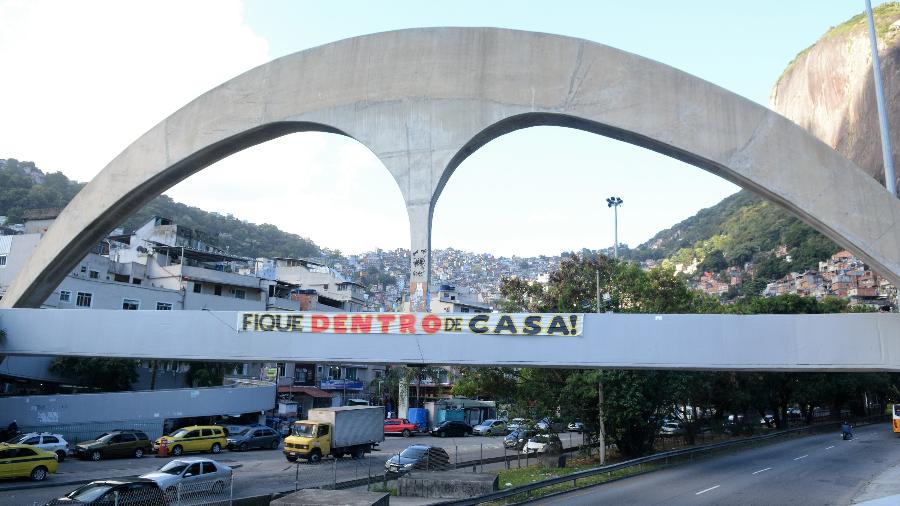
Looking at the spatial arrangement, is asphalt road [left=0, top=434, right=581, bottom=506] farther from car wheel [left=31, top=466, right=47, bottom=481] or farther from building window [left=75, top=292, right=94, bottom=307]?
building window [left=75, top=292, right=94, bottom=307]

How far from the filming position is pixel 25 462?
2023 centimetres

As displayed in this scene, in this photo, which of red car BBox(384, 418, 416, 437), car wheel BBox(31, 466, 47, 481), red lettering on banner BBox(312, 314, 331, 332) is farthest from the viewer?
red car BBox(384, 418, 416, 437)

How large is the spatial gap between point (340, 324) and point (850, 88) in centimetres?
10150

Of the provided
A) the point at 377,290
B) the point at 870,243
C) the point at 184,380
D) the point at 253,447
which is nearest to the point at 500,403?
the point at 253,447

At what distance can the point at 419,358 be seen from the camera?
1422 cm

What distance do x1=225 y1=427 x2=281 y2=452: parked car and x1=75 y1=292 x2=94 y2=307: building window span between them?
12360 millimetres

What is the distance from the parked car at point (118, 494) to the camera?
13336 mm

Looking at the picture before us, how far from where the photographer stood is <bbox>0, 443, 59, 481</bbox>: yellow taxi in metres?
19.8

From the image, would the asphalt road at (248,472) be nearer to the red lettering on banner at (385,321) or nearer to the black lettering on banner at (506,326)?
the red lettering on banner at (385,321)

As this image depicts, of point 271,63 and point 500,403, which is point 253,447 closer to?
point 500,403

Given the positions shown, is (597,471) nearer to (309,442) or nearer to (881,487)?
(881,487)

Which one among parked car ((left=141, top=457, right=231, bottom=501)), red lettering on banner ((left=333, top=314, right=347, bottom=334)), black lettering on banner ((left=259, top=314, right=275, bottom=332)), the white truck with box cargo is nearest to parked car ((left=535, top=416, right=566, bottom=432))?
the white truck with box cargo

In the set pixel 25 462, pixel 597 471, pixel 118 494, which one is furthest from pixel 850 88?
pixel 118 494

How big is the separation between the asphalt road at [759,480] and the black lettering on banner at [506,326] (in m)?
6.33
